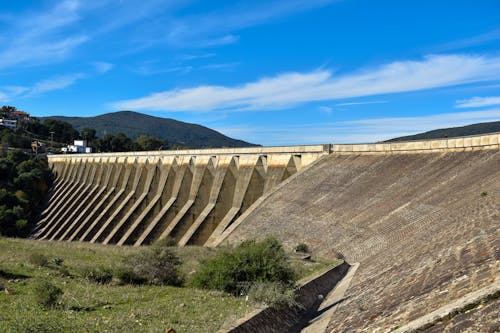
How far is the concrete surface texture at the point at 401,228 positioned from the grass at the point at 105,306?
2.53 m

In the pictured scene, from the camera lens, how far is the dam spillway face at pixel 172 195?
28547mm

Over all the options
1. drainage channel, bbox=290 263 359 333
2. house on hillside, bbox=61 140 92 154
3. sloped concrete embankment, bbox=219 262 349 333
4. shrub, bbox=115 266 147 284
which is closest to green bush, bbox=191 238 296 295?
sloped concrete embankment, bbox=219 262 349 333

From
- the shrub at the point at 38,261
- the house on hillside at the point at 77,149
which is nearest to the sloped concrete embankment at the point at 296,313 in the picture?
the shrub at the point at 38,261

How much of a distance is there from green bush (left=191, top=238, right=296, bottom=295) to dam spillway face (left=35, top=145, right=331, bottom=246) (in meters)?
11.3

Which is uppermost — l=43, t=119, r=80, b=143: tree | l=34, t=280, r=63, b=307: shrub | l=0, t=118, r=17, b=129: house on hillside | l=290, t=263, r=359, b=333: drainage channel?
l=0, t=118, r=17, b=129: house on hillside

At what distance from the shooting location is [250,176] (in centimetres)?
2939

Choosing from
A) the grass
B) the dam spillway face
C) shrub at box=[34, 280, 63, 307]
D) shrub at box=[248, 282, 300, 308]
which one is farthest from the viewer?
the dam spillway face

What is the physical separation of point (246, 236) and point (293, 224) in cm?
238

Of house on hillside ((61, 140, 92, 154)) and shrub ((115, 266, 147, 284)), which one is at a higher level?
house on hillside ((61, 140, 92, 154))

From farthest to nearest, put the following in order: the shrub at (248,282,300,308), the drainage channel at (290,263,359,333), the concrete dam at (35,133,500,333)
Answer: the shrub at (248,282,300,308) < the drainage channel at (290,263,359,333) < the concrete dam at (35,133,500,333)

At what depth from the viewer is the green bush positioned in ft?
37.3

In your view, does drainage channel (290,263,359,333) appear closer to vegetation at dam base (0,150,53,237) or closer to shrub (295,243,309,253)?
shrub (295,243,309,253)

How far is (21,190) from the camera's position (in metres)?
57.5

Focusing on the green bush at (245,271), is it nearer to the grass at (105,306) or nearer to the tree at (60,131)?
the grass at (105,306)
